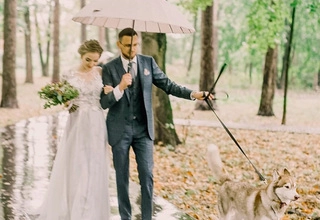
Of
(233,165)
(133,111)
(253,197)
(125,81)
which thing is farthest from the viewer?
(233,165)

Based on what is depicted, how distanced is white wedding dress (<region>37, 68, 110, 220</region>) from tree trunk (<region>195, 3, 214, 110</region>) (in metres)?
15.9

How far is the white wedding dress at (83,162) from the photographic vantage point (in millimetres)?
5305

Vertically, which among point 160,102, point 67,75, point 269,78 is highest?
point 67,75

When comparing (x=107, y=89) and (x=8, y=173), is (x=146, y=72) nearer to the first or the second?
(x=107, y=89)

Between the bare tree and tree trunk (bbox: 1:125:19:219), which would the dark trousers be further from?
the bare tree

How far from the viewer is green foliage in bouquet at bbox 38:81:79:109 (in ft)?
17.1

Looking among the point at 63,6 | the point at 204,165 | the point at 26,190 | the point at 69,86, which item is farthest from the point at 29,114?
the point at 63,6

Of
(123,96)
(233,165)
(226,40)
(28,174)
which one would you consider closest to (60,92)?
(123,96)

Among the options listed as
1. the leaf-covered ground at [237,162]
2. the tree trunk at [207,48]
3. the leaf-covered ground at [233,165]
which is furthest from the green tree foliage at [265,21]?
the leaf-covered ground at [233,165]

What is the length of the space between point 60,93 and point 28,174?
356 cm

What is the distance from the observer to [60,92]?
5.21 meters

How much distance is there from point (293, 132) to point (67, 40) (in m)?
59.6

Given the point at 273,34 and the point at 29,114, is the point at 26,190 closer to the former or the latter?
the point at 29,114

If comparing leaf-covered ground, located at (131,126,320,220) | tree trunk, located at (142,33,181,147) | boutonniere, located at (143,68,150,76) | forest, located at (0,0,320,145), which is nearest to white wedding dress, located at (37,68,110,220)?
boutonniere, located at (143,68,150,76)
